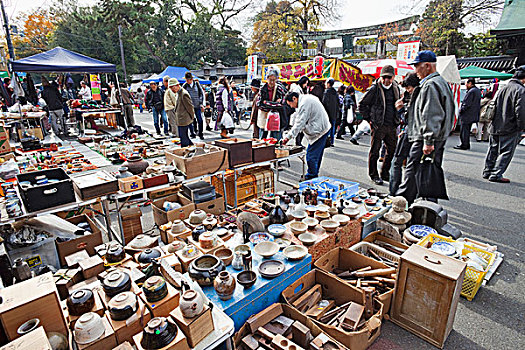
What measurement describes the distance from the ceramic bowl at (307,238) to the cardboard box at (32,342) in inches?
75.0

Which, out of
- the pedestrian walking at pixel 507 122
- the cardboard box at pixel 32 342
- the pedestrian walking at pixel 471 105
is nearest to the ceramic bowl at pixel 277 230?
the cardboard box at pixel 32 342

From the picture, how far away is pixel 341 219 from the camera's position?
3016mm

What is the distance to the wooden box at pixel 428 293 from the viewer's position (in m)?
2.06

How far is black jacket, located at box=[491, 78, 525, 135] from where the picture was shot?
16.2ft

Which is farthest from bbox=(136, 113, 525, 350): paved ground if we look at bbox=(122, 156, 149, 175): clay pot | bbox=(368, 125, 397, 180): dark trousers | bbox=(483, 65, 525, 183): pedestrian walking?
bbox=(122, 156, 149, 175): clay pot

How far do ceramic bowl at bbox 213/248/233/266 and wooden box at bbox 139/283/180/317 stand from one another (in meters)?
0.58

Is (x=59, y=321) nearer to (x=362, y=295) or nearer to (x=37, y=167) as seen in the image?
(x=362, y=295)

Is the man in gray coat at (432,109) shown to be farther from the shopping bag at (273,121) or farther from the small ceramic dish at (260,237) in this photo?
the shopping bag at (273,121)

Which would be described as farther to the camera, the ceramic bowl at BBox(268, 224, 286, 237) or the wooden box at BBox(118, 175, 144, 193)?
the wooden box at BBox(118, 175, 144, 193)

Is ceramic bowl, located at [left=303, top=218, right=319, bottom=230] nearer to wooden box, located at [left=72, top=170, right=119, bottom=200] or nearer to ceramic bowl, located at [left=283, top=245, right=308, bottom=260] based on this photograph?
ceramic bowl, located at [left=283, top=245, right=308, bottom=260]

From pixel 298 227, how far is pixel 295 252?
1.47 ft

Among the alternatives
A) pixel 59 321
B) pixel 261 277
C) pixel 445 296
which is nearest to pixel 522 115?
pixel 445 296

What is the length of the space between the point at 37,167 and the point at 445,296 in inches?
207

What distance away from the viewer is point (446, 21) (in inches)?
686
